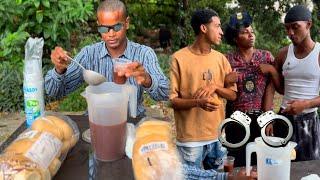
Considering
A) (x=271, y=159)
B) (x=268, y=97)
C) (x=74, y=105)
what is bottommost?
(x=74, y=105)

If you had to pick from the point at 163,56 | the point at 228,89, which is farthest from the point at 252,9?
the point at 228,89

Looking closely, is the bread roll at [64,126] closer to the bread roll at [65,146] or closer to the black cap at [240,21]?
the bread roll at [65,146]

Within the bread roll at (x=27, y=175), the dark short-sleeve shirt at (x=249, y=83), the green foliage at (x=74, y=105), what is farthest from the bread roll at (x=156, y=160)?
the green foliage at (x=74, y=105)

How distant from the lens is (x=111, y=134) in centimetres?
169

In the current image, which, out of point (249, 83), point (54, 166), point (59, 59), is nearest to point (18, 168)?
point (54, 166)

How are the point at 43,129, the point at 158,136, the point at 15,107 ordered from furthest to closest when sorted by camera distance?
1. the point at 15,107
2. the point at 43,129
3. the point at 158,136

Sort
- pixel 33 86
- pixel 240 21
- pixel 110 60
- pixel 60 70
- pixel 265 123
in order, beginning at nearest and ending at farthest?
1. pixel 265 123
2. pixel 33 86
3. pixel 60 70
4. pixel 110 60
5. pixel 240 21

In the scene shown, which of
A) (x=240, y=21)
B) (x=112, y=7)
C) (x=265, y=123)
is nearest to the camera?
(x=265, y=123)

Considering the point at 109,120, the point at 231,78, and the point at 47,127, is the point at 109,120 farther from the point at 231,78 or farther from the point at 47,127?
the point at 231,78

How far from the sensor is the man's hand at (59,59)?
1992mm

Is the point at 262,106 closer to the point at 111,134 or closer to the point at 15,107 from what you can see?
the point at 111,134

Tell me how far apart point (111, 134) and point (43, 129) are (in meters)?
0.25

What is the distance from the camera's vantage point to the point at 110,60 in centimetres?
251

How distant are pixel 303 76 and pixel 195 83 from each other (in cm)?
65
